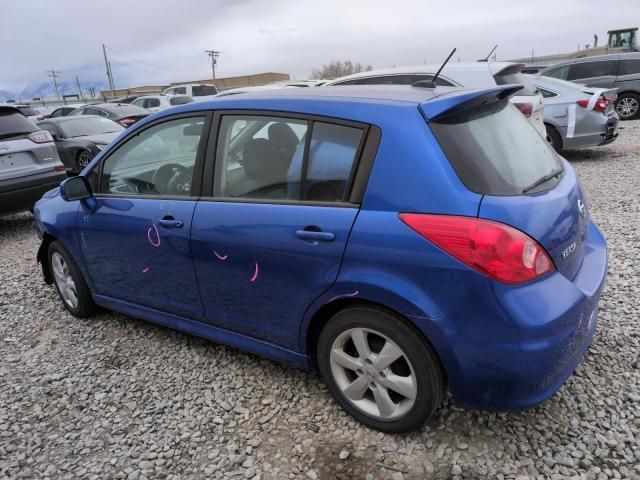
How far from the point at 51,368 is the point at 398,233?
256 cm

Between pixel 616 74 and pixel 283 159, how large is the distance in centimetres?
1402

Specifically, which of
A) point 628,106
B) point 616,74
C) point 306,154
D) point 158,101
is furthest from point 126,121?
point 628,106

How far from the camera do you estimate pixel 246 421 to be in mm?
2631

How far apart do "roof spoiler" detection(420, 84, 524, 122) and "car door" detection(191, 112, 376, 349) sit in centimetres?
30

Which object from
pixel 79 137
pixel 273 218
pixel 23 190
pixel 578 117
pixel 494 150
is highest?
pixel 494 150

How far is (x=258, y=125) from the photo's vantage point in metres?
2.67

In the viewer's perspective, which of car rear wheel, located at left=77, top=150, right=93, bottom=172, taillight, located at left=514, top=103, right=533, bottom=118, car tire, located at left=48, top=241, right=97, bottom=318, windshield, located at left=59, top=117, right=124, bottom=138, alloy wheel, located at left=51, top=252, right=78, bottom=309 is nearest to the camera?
car tire, located at left=48, top=241, right=97, bottom=318

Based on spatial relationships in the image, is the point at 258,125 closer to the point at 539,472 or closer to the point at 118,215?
the point at 118,215

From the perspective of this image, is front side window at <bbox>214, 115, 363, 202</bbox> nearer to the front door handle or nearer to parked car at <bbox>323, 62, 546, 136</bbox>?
the front door handle

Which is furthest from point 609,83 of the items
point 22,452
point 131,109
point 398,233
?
point 22,452

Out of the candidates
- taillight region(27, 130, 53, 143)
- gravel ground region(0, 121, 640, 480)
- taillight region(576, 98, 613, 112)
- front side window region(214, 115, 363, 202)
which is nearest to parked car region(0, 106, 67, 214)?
taillight region(27, 130, 53, 143)

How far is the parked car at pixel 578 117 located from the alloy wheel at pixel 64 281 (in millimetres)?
7598

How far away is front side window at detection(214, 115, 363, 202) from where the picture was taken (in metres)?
2.33

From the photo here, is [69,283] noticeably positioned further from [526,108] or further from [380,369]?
[526,108]
